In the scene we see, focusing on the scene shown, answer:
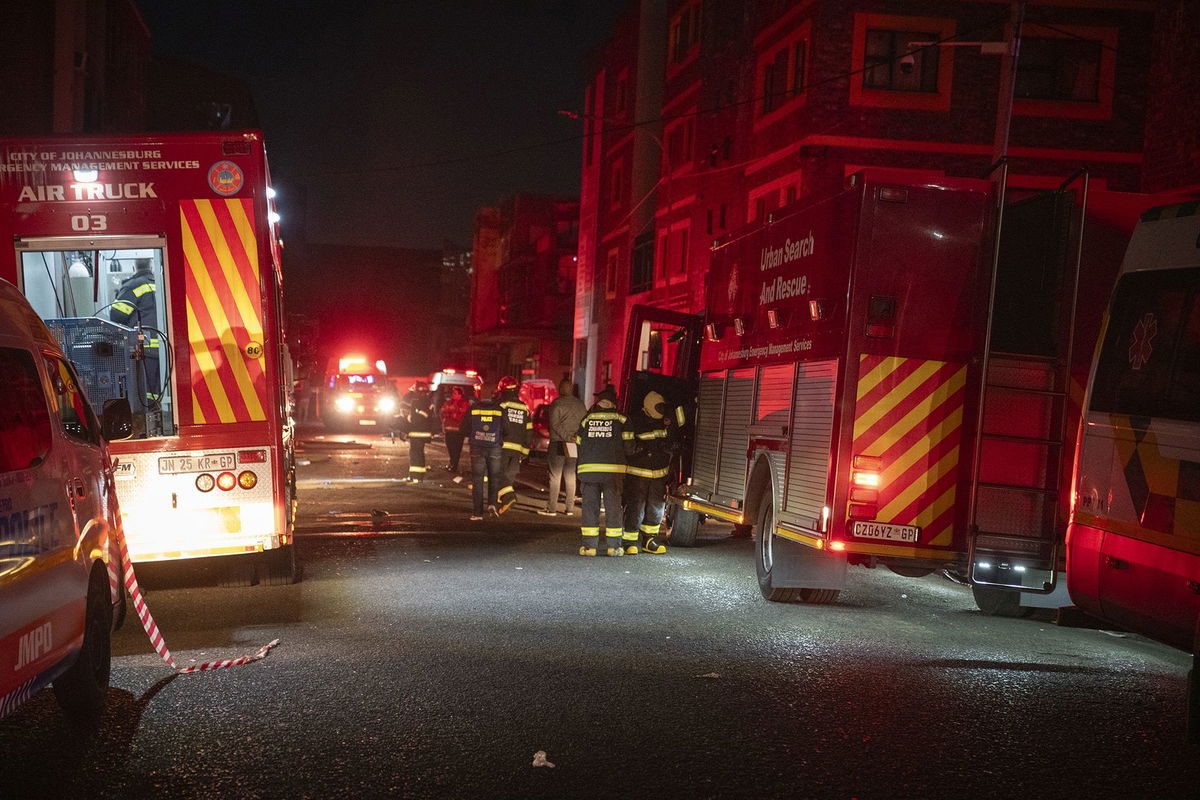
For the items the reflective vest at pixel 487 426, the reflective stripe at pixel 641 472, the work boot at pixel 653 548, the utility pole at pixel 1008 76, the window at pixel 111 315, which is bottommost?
the work boot at pixel 653 548

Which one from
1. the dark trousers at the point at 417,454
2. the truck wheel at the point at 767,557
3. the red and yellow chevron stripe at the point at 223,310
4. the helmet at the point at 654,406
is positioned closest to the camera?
the red and yellow chevron stripe at the point at 223,310

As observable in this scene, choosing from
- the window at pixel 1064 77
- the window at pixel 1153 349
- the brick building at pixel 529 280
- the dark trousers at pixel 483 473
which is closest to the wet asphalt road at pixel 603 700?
the window at pixel 1153 349

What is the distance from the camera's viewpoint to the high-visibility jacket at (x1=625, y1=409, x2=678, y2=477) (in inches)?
451

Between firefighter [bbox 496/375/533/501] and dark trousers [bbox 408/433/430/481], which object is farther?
dark trousers [bbox 408/433/430/481]

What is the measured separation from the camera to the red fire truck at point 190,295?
7473 mm

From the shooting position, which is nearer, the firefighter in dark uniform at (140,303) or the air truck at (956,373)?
the air truck at (956,373)

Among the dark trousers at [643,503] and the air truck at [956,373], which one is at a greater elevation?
the air truck at [956,373]

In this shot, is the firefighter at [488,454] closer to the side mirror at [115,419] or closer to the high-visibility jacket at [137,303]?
the high-visibility jacket at [137,303]

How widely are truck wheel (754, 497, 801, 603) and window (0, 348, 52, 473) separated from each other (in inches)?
214

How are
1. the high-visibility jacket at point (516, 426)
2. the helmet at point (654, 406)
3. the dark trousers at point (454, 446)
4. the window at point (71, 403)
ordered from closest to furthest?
1. the window at point (71, 403)
2. the helmet at point (654, 406)
3. the high-visibility jacket at point (516, 426)
4. the dark trousers at point (454, 446)

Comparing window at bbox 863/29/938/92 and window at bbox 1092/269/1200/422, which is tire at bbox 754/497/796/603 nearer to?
window at bbox 1092/269/1200/422

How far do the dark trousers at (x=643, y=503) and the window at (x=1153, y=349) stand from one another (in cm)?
564

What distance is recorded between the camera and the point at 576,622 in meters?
7.81

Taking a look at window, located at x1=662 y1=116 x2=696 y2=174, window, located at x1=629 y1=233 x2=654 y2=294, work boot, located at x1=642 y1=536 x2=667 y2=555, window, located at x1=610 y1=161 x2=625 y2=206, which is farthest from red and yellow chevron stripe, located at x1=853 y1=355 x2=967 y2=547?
window, located at x1=610 y1=161 x2=625 y2=206
